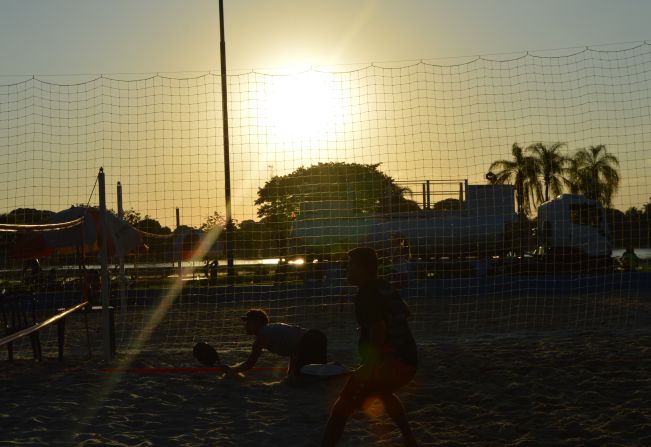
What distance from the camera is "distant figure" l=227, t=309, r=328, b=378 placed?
7.34m

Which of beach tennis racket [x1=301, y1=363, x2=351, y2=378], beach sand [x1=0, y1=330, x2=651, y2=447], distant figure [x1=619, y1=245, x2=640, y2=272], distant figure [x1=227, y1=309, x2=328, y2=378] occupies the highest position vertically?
distant figure [x1=619, y1=245, x2=640, y2=272]

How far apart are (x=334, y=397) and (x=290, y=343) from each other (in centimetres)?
74

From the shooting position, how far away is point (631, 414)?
5984 mm

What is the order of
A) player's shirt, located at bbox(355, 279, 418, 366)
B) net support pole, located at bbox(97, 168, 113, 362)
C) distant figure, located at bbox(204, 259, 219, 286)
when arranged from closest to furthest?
player's shirt, located at bbox(355, 279, 418, 366) < net support pole, located at bbox(97, 168, 113, 362) < distant figure, located at bbox(204, 259, 219, 286)

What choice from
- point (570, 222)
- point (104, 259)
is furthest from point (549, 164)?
point (104, 259)

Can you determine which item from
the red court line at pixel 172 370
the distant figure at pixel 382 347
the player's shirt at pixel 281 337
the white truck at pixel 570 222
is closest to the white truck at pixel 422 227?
the white truck at pixel 570 222

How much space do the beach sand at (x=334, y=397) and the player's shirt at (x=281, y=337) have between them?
1.15ft

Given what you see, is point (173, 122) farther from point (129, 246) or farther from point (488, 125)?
point (129, 246)

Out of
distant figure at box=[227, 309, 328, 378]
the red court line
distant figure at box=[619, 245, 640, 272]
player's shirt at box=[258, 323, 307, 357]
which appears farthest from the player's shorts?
distant figure at box=[619, 245, 640, 272]

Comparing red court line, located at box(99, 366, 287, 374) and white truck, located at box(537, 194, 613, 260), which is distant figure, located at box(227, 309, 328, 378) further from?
white truck, located at box(537, 194, 613, 260)

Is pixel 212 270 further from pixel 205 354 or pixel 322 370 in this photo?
pixel 322 370

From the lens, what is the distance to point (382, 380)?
452 cm

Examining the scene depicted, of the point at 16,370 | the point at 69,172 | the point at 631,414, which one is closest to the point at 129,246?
the point at 69,172

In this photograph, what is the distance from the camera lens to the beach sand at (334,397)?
557 cm
